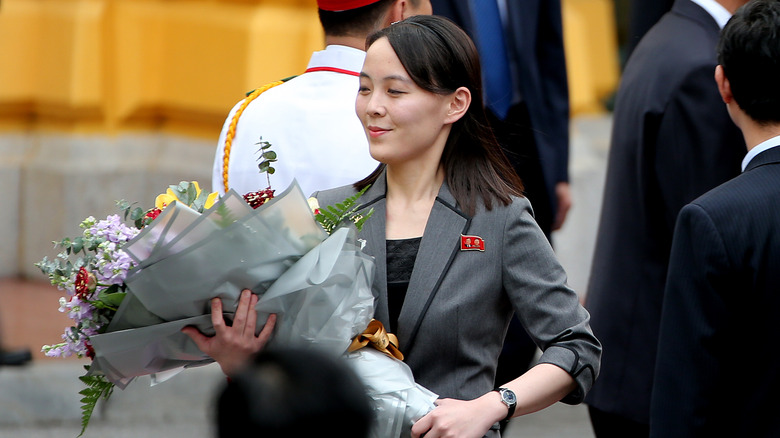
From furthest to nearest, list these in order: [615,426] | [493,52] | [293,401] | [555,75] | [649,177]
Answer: [555,75], [493,52], [615,426], [649,177], [293,401]

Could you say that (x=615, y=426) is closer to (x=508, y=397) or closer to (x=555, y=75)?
(x=555, y=75)

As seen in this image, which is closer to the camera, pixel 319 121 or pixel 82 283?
pixel 82 283

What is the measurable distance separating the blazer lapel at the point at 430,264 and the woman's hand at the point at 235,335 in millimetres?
343

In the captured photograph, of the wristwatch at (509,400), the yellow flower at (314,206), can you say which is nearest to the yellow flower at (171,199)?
the yellow flower at (314,206)

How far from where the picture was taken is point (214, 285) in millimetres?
2383

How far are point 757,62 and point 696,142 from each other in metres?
0.86

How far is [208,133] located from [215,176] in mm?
5186

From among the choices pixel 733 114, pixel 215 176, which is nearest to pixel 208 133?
pixel 215 176

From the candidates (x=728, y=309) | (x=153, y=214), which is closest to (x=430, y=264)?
(x=153, y=214)

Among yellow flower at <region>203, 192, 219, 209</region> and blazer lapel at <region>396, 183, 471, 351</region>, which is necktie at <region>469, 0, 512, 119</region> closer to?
blazer lapel at <region>396, 183, 471, 351</region>

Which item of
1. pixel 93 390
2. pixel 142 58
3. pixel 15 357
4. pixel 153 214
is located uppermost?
pixel 153 214

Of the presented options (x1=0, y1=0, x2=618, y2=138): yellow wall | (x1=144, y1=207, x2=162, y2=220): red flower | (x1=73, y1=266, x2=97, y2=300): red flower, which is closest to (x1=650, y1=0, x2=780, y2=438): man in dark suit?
(x1=144, y1=207, x2=162, y2=220): red flower

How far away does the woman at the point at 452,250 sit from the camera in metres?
2.65

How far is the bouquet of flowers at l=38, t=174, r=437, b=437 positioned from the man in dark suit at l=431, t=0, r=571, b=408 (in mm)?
1949
